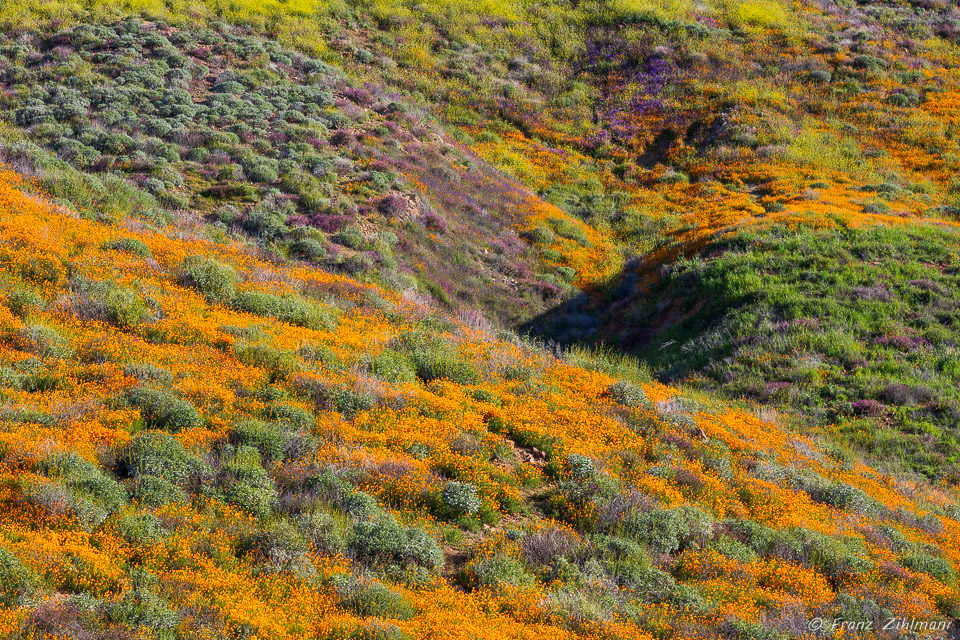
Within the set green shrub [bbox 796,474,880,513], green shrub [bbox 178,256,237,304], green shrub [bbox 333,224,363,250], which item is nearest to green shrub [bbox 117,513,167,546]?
green shrub [bbox 178,256,237,304]

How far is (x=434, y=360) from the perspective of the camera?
11.7 m

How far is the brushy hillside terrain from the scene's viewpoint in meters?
6.73

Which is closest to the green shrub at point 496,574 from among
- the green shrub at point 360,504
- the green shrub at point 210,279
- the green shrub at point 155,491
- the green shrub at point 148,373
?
the green shrub at point 360,504

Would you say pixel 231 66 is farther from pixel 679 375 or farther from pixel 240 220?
pixel 679 375

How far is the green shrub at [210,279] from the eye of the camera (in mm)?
12169

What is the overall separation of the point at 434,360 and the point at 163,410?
4.63 meters

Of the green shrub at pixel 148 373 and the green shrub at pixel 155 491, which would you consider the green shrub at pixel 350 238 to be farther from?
the green shrub at pixel 155 491

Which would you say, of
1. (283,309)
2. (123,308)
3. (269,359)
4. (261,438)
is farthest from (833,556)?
(123,308)

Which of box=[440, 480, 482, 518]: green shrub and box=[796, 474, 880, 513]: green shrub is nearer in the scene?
box=[440, 480, 482, 518]: green shrub

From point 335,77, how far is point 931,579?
3069 centimetres

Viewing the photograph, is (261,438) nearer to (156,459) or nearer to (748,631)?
(156,459)

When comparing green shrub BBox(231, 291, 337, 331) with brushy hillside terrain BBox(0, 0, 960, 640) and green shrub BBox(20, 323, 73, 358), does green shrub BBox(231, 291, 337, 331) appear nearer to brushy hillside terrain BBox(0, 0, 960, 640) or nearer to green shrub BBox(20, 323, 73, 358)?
brushy hillside terrain BBox(0, 0, 960, 640)

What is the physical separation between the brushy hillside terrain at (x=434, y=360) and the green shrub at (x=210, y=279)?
0.06m

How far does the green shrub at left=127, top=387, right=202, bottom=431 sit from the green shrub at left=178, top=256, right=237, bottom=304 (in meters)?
3.75
